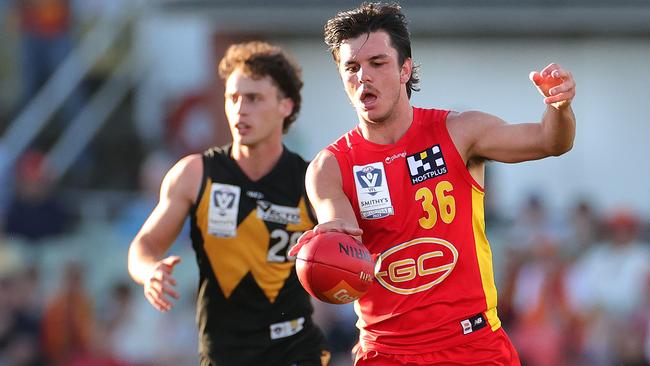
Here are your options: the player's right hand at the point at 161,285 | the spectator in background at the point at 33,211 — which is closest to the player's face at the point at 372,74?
the player's right hand at the point at 161,285

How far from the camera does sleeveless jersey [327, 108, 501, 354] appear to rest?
565 centimetres

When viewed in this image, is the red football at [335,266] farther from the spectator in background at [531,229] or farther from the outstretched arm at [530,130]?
the spectator in background at [531,229]

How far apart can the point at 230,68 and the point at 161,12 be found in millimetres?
8374

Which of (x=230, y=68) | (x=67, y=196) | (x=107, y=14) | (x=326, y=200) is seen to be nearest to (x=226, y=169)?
(x=230, y=68)

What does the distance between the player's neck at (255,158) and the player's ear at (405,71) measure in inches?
59.8

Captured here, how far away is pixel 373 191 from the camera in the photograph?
5719 millimetres

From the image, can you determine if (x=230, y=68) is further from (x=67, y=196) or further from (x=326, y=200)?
(x=67, y=196)

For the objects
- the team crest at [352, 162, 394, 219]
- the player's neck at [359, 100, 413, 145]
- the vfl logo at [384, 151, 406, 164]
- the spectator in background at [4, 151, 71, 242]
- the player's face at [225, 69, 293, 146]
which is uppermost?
the spectator in background at [4, 151, 71, 242]

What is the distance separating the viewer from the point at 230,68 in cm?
742

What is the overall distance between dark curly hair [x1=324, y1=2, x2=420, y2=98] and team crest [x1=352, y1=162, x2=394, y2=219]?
53cm

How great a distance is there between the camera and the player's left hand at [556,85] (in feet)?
17.4

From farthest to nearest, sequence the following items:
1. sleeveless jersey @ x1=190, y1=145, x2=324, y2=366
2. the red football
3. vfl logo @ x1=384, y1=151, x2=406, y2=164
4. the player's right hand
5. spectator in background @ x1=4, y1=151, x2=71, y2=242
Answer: spectator in background @ x1=4, y1=151, x2=71, y2=242 → sleeveless jersey @ x1=190, y1=145, x2=324, y2=366 → the player's right hand → vfl logo @ x1=384, y1=151, x2=406, y2=164 → the red football

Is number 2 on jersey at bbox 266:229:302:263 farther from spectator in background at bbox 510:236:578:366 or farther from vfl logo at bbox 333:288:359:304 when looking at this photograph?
spectator in background at bbox 510:236:578:366

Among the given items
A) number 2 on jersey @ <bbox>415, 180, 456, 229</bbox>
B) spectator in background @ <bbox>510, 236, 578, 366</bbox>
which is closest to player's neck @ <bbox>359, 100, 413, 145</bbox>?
number 2 on jersey @ <bbox>415, 180, 456, 229</bbox>
